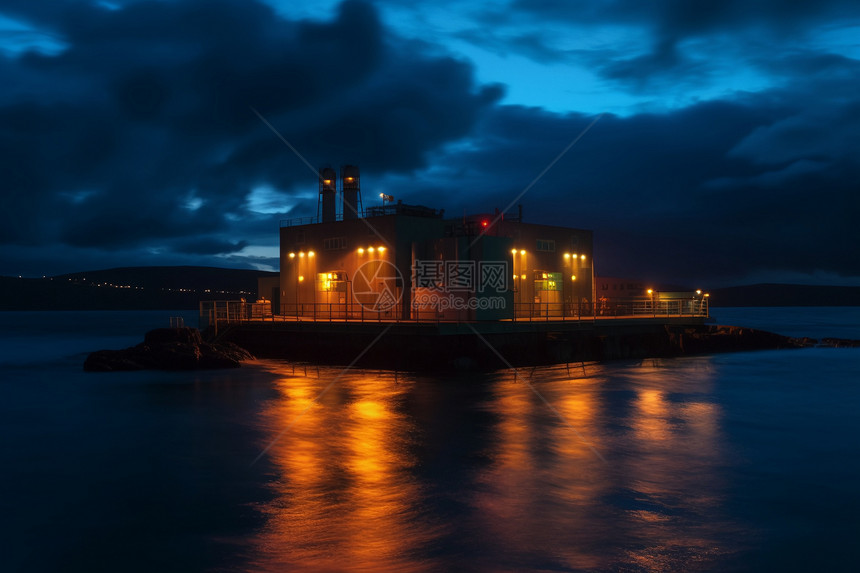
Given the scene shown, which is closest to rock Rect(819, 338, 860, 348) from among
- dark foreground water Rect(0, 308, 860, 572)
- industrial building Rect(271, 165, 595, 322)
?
industrial building Rect(271, 165, 595, 322)

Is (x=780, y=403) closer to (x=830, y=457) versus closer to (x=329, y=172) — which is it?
(x=830, y=457)

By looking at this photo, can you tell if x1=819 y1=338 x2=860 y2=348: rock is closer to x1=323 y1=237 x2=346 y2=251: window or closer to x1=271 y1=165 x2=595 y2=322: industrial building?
x1=271 y1=165 x2=595 y2=322: industrial building

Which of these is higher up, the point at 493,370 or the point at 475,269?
the point at 475,269

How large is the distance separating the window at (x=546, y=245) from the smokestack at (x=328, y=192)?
640 inches

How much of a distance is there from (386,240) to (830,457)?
26.4 meters

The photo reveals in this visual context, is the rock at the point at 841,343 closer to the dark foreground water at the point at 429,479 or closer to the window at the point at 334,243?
the dark foreground water at the point at 429,479

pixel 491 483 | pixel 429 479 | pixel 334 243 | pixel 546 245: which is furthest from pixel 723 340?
pixel 429 479

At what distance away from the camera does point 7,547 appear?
958 cm

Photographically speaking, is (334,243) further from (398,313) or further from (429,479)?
(429,479)

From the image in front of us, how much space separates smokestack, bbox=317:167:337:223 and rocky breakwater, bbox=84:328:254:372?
16.6 meters

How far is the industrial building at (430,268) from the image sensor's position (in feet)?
116

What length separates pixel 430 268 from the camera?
121ft

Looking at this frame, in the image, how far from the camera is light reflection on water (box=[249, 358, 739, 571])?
29.8ft

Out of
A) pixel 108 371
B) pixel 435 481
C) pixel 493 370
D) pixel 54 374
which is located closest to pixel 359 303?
pixel 493 370
